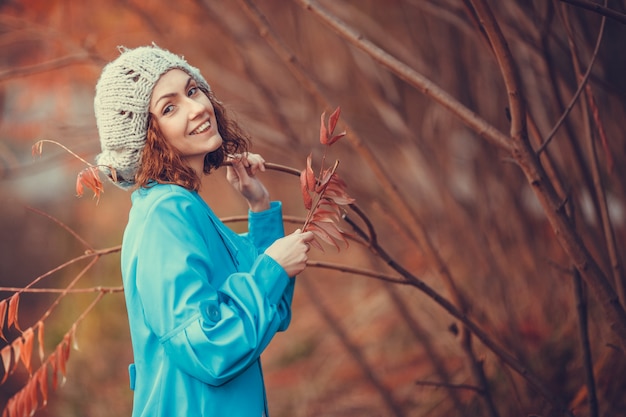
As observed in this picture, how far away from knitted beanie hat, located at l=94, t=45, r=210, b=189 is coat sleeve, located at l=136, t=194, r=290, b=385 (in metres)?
0.15

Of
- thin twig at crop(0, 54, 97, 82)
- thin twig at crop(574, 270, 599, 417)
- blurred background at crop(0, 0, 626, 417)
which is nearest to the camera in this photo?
thin twig at crop(574, 270, 599, 417)

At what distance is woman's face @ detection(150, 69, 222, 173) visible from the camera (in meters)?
1.47

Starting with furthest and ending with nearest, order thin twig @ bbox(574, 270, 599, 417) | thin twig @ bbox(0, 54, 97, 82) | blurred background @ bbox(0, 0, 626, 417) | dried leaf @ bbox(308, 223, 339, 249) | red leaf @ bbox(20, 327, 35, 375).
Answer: blurred background @ bbox(0, 0, 626, 417) → thin twig @ bbox(0, 54, 97, 82) → thin twig @ bbox(574, 270, 599, 417) → red leaf @ bbox(20, 327, 35, 375) → dried leaf @ bbox(308, 223, 339, 249)

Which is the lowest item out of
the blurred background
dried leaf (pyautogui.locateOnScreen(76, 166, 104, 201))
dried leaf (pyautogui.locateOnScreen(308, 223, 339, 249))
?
the blurred background

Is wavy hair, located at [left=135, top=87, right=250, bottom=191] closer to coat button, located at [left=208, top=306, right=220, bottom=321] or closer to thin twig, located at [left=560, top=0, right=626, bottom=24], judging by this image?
coat button, located at [left=208, top=306, right=220, bottom=321]

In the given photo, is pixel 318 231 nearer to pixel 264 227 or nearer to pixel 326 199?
pixel 326 199

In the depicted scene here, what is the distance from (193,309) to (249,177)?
0.40m

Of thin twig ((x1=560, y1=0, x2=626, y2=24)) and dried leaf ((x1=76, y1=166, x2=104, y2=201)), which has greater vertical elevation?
thin twig ((x1=560, y1=0, x2=626, y2=24))

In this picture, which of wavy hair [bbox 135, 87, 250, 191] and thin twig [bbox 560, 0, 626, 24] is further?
wavy hair [bbox 135, 87, 250, 191]

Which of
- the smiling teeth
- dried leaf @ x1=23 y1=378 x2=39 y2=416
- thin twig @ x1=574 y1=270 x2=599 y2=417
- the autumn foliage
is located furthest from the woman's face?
thin twig @ x1=574 y1=270 x2=599 y2=417

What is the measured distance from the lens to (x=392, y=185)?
1914 millimetres

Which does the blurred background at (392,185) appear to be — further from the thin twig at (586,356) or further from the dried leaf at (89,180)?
the dried leaf at (89,180)

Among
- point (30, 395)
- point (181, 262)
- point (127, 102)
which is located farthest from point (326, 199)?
point (30, 395)

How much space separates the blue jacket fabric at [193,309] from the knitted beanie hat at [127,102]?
0.28 ft
